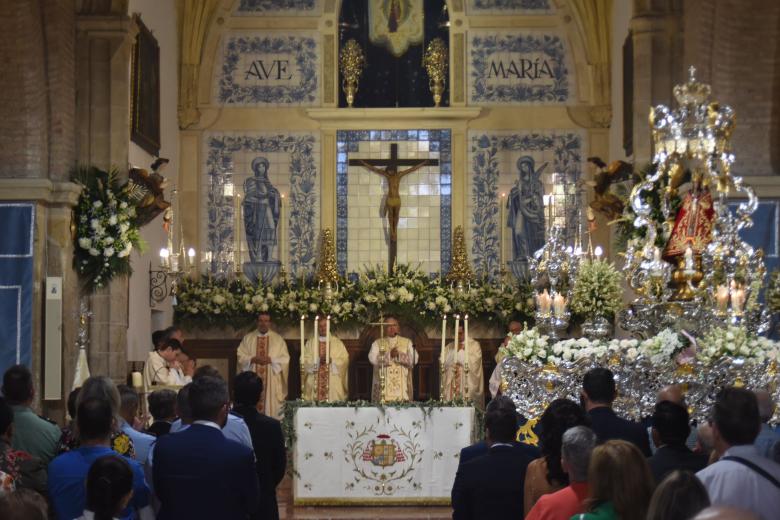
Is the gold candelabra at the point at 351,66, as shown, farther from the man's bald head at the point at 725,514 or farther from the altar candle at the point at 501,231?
the man's bald head at the point at 725,514

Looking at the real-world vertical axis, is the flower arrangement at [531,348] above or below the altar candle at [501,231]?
below

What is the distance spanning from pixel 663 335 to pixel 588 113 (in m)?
9.86

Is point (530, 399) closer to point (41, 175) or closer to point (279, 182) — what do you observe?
point (41, 175)

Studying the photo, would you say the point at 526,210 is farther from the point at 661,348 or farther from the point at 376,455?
the point at 661,348

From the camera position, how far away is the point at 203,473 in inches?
227

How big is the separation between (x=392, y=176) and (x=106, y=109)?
17.8 feet

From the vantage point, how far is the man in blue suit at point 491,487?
6.13 meters

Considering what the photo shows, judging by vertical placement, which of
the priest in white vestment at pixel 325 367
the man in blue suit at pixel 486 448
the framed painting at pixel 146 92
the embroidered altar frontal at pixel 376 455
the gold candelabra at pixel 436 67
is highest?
the gold candelabra at pixel 436 67

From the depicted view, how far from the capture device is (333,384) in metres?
18.0

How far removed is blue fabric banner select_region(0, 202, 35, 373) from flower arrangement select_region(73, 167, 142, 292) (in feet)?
1.99

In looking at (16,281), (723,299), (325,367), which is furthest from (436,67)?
(723,299)

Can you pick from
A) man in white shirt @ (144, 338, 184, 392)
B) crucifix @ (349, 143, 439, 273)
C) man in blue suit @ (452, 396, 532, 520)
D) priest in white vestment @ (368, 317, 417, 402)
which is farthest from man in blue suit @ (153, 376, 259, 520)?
crucifix @ (349, 143, 439, 273)

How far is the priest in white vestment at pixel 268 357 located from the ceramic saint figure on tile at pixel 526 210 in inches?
150

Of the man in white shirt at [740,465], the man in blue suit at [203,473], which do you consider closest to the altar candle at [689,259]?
the man in white shirt at [740,465]
